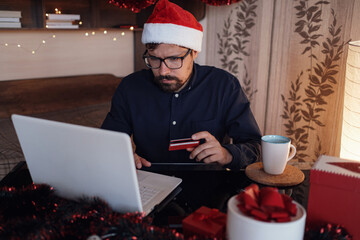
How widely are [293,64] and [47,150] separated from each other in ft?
7.67

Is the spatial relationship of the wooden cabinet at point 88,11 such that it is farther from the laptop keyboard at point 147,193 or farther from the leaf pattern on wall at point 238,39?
the laptop keyboard at point 147,193

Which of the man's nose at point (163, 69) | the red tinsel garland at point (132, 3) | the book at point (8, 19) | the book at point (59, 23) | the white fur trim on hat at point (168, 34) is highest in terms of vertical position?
the red tinsel garland at point (132, 3)

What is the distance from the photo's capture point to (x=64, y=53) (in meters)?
2.98

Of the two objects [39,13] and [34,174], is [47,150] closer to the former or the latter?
[34,174]

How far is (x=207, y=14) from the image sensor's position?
10.2 ft

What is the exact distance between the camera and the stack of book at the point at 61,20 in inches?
105

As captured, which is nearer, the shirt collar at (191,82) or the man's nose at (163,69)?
the man's nose at (163,69)

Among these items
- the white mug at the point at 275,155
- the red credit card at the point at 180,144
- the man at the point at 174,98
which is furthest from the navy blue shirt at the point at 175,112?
the white mug at the point at 275,155

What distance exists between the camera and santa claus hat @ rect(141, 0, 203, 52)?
163cm

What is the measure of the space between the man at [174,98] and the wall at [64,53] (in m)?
1.32

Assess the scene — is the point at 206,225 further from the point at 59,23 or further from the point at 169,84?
the point at 59,23

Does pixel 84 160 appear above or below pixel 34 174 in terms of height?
above

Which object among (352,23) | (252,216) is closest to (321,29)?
(352,23)

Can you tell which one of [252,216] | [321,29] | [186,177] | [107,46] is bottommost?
[186,177]
